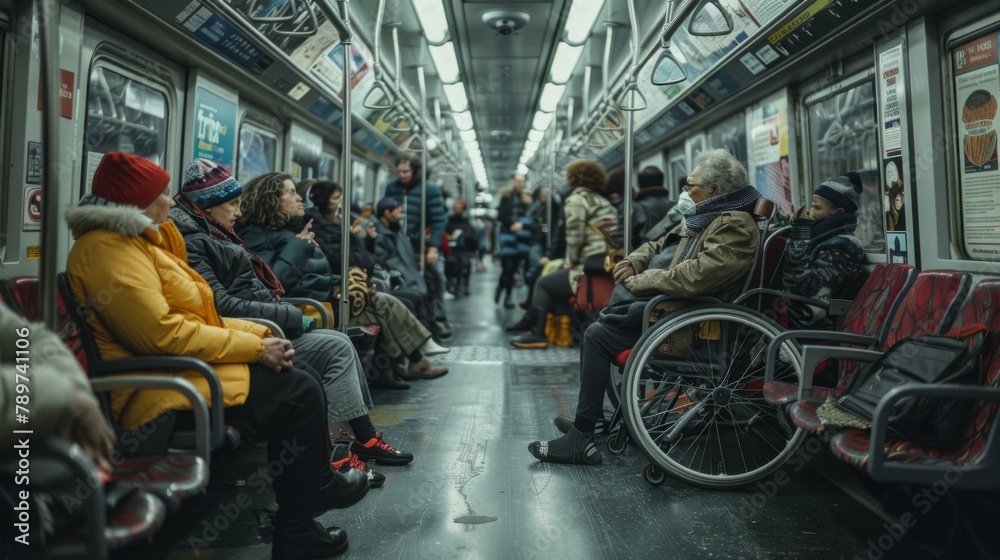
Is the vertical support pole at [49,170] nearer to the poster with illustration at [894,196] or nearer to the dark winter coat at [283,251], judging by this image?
the dark winter coat at [283,251]

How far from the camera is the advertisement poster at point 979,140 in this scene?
11.0 feet

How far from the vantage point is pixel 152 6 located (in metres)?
3.85

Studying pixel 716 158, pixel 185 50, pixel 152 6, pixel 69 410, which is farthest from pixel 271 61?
pixel 69 410

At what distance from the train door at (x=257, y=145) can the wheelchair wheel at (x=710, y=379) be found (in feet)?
12.4

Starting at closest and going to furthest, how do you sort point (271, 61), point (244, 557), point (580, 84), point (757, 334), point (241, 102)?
point (244, 557) < point (757, 334) < point (271, 61) < point (241, 102) < point (580, 84)

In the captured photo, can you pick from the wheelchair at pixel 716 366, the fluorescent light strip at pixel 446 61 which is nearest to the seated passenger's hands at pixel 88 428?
the wheelchair at pixel 716 366

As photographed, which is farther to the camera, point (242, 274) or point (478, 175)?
point (478, 175)

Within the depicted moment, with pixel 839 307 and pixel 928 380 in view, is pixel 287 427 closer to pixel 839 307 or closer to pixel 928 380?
pixel 928 380

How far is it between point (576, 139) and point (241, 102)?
5.72m

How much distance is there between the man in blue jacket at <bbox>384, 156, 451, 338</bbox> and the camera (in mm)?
7844

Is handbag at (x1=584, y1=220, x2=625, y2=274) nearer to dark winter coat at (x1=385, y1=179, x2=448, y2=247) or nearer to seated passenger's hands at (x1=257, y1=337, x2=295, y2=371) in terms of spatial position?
dark winter coat at (x1=385, y1=179, x2=448, y2=247)

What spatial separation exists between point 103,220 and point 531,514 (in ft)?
6.03

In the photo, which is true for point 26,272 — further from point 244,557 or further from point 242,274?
point 244,557

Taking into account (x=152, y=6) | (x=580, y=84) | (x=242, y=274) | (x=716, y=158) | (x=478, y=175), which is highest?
(x=478, y=175)
